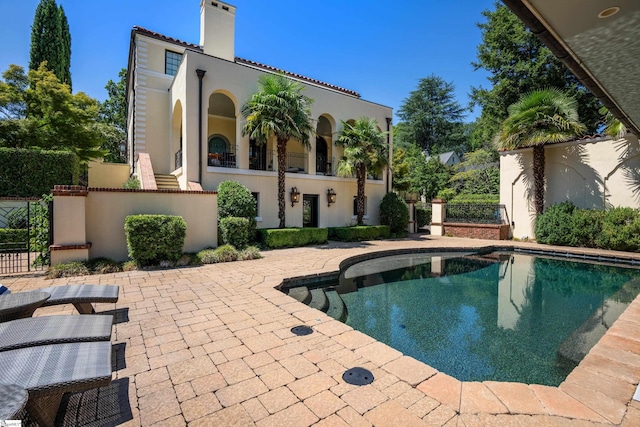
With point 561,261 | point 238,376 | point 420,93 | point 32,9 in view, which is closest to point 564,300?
point 561,261

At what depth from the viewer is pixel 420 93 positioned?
41469 millimetres

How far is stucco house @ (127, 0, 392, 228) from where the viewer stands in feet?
40.8

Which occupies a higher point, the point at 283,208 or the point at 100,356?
the point at 283,208

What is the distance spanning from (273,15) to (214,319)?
41.7 feet

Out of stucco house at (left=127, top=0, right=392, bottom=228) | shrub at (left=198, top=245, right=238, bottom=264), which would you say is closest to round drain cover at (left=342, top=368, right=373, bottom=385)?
shrub at (left=198, top=245, right=238, bottom=264)

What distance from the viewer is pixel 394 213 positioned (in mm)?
17312

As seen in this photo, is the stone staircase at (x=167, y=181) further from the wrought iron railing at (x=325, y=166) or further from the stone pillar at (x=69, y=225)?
the wrought iron railing at (x=325, y=166)

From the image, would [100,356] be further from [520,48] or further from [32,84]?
[520,48]

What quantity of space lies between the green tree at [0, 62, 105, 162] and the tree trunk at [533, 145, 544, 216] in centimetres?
2360

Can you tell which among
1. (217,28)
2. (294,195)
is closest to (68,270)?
(294,195)

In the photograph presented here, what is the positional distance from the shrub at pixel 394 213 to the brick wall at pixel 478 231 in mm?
2830

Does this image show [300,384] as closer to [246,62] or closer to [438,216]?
[438,216]

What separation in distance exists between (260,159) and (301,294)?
37.1 feet

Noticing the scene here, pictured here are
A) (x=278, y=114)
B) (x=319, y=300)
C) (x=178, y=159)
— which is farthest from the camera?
(x=178, y=159)
